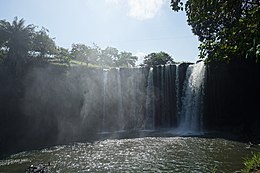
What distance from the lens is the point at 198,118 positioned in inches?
1276

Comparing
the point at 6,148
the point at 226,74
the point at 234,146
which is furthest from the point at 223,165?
the point at 6,148

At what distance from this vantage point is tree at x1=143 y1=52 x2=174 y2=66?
265ft

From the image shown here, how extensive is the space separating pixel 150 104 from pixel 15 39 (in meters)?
21.4

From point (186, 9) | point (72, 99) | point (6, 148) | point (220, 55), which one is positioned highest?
point (186, 9)

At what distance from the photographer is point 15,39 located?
37.8 meters

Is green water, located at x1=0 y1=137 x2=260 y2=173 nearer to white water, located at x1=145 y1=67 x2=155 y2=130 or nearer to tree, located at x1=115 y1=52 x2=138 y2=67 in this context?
white water, located at x1=145 y1=67 x2=155 y2=130

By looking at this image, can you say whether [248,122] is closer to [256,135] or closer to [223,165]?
[256,135]

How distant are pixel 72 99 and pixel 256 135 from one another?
2359cm

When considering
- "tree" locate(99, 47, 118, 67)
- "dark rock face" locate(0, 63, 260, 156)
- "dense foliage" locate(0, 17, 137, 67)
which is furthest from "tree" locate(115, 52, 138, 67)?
"dark rock face" locate(0, 63, 260, 156)

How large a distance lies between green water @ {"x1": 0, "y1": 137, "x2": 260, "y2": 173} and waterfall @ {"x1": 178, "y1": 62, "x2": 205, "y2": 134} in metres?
7.75

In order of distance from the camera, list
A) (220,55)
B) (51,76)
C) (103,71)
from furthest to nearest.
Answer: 1. (103,71)
2. (51,76)
3. (220,55)

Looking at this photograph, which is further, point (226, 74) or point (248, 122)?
point (226, 74)

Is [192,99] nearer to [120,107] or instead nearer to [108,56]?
[120,107]

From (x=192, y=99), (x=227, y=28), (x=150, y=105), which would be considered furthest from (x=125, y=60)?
(x=227, y=28)
